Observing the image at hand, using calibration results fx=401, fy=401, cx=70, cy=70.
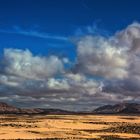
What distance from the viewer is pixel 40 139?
6631 centimetres

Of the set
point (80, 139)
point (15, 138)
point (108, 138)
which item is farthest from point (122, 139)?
point (15, 138)

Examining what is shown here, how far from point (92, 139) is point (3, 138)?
1487cm

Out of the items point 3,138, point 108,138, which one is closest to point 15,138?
point 3,138

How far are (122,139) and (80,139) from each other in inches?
309

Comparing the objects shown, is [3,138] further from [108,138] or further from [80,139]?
[108,138]

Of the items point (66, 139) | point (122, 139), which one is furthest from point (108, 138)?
point (66, 139)

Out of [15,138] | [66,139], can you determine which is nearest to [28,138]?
[15,138]

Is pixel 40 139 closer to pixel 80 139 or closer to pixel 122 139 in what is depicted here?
pixel 80 139

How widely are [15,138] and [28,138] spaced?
2229mm

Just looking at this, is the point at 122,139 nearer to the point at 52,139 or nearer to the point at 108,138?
the point at 108,138

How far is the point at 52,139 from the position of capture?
66188mm

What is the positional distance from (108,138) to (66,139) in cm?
768

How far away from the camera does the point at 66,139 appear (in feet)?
217

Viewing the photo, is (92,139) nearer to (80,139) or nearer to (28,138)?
(80,139)
